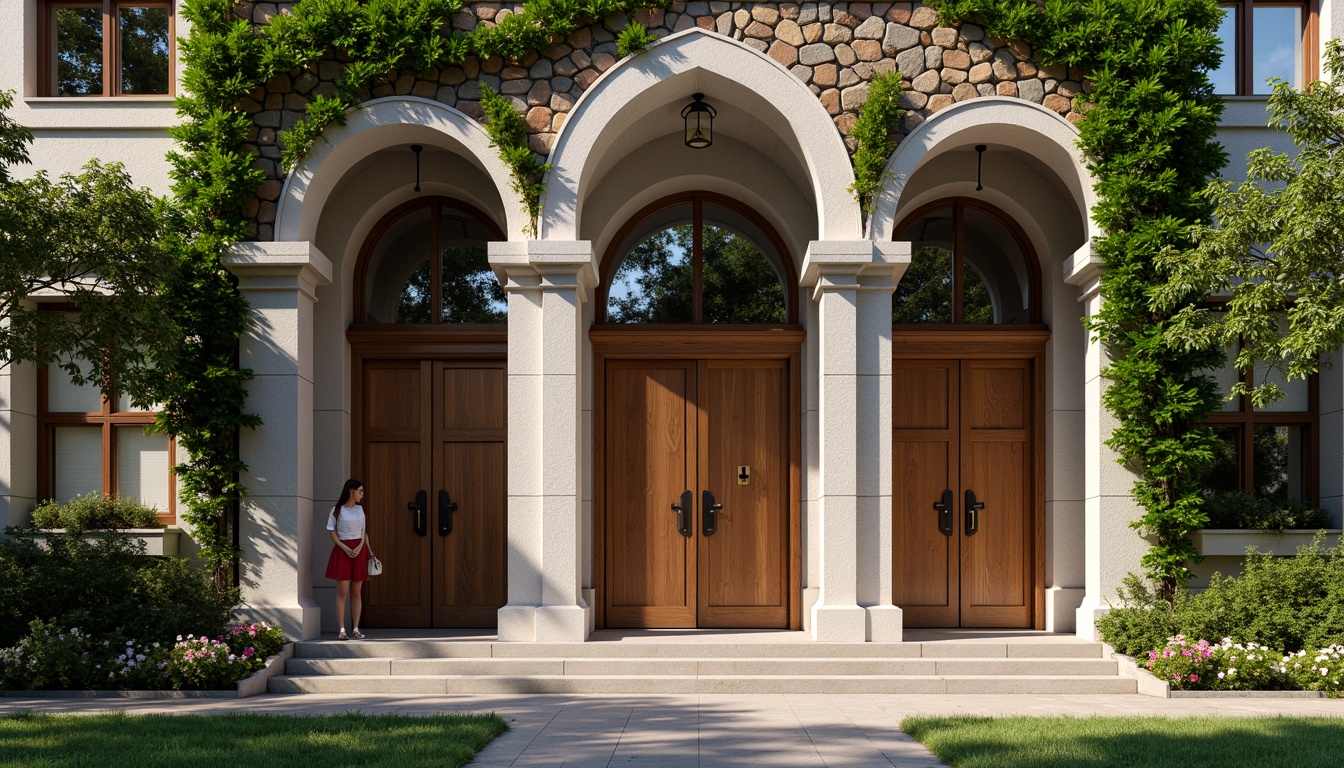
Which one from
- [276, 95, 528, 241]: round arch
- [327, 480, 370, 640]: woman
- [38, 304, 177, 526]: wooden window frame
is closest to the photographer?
[327, 480, 370, 640]: woman

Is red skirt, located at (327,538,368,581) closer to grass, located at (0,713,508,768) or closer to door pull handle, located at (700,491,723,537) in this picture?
grass, located at (0,713,508,768)

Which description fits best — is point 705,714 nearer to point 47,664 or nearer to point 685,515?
point 685,515

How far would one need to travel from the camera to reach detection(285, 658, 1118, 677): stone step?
10.6 metres

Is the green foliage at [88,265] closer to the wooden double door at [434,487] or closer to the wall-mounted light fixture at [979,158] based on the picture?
the wooden double door at [434,487]

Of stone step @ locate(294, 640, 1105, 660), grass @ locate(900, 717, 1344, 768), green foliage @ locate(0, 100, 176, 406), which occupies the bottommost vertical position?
stone step @ locate(294, 640, 1105, 660)

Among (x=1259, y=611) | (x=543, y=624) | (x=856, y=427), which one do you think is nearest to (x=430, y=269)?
(x=543, y=624)

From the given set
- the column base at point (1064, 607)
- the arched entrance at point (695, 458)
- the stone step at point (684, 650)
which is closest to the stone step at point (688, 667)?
the stone step at point (684, 650)

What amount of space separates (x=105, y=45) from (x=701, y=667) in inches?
346

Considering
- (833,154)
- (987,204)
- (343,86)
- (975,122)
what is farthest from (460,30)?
(987,204)

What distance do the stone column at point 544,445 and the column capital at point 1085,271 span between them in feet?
15.7

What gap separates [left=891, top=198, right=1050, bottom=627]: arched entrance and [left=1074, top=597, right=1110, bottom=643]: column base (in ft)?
3.24

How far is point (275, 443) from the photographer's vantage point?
11453 millimetres

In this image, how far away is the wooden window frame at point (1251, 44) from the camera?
489 inches

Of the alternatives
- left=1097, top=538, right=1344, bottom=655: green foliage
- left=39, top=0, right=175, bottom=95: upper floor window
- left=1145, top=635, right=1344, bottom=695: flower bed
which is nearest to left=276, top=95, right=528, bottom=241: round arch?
left=39, top=0, right=175, bottom=95: upper floor window
